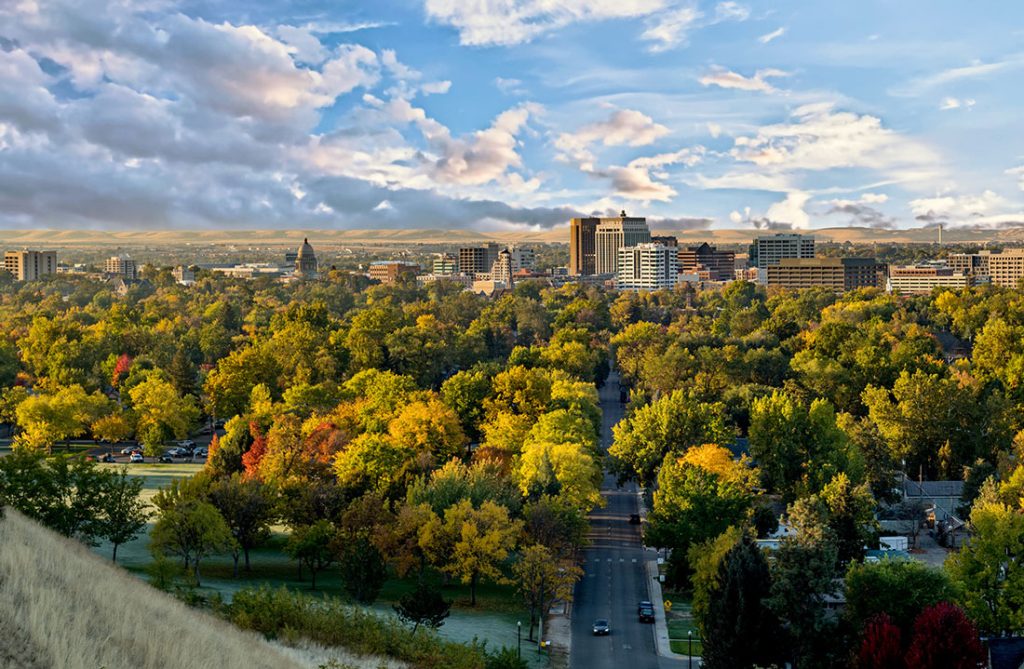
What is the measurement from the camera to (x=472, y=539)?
47.4m

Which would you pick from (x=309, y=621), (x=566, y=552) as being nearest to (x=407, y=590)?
(x=566, y=552)

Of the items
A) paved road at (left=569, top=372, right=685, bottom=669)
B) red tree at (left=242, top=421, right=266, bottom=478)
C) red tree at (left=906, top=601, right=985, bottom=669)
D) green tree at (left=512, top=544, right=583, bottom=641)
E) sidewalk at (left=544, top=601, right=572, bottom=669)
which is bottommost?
sidewalk at (left=544, top=601, right=572, bottom=669)

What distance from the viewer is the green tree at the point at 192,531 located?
4759 cm

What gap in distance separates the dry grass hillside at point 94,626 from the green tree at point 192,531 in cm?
1489

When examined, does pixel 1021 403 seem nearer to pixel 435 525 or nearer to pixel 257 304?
pixel 435 525

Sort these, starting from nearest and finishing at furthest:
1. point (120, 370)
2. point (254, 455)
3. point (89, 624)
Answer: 1. point (89, 624)
2. point (254, 455)
3. point (120, 370)

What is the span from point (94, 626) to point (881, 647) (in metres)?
24.5

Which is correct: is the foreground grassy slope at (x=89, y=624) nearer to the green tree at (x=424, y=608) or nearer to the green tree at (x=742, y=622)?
the green tree at (x=424, y=608)

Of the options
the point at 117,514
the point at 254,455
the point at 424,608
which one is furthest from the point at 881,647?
the point at 254,455

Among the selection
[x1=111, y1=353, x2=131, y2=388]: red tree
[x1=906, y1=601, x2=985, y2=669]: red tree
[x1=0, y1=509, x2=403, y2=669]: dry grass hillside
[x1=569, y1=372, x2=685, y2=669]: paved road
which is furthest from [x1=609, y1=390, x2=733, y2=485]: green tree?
[x1=111, y1=353, x2=131, y2=388]: red tree

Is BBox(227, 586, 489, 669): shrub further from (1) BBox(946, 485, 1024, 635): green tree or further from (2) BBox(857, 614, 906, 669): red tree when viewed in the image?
(1) BBox(946, 485, 1024, 635): green tree

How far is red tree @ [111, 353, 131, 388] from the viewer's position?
100062mm

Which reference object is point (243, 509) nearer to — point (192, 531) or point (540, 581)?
point (192, 531)

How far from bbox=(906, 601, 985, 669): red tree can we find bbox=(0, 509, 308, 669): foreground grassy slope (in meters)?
19.9
